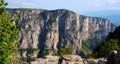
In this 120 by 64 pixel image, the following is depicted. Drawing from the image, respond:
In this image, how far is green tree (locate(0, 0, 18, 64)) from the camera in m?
31.9

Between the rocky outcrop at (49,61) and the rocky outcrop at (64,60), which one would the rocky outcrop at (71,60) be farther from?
the rocky outcrop at (49,61)

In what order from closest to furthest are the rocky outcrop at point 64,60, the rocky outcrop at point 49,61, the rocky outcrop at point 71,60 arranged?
the rocky outcrop at point 71,60 < the rocky outcrop at point 64,60 < the rocky outcrop at point 49,61

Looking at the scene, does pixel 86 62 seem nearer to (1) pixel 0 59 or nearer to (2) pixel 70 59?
(2) pixel 70 59

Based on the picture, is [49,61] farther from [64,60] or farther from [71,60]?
[71,60]

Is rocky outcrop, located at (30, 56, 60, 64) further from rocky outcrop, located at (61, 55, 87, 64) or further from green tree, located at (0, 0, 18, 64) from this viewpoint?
green tree, located at (0, 0, 18, 64)

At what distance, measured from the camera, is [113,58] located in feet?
193

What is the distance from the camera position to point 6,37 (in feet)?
105

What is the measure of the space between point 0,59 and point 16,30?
3378 mm

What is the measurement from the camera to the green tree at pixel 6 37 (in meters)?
31.9

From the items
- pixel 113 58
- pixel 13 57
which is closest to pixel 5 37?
pixel 13 57

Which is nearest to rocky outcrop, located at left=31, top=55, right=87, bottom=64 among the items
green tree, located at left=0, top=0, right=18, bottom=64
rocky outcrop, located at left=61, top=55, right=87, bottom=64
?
rocky outcrop, located at left=61, top=55, right=87, bottom=64

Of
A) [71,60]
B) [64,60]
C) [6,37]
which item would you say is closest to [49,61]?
[64,60]

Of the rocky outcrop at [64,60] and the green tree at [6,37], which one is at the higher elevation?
the green tree at [6,37]

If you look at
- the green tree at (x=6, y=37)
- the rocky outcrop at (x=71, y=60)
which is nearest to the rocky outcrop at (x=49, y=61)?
the rocky outcrop at (x=71, y=60)
